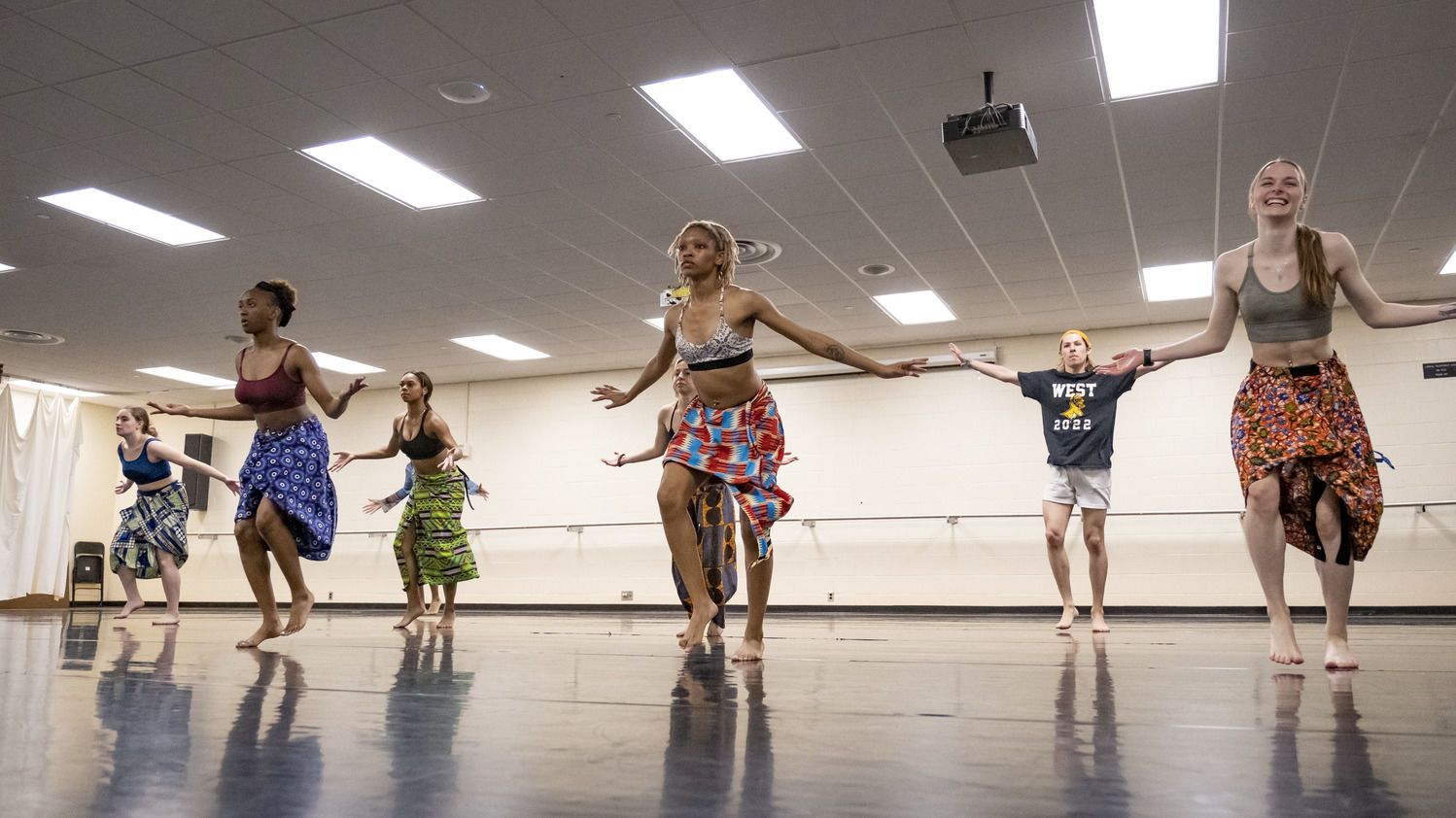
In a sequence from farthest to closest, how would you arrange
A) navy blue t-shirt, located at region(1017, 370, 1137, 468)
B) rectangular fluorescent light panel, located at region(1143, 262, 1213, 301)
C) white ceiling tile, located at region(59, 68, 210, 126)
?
rectangular fluorescent light panel, located at region(1143, 262, 1213, 301) → navy blue t-shirt, located at region(1017, 370, 1137, 468) → white ceiling tile, located at region(59, 68, 210, 126)

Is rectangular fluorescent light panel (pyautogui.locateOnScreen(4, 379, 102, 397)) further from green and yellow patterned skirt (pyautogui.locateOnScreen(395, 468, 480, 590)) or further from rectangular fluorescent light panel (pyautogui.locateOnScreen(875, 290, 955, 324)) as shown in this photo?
rectangular fluorescent light panel (pyautogui.locateOnScreen(875, 290, 955, 324))

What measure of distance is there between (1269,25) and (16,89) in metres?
6.06

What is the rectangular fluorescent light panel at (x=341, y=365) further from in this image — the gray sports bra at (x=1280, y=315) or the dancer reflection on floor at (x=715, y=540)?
the gray sports bra at (x=1280, y=315)

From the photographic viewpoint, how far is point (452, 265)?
8539mm

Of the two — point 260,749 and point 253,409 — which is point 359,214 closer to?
point 253,409

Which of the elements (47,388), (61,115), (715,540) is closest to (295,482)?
(715,540)

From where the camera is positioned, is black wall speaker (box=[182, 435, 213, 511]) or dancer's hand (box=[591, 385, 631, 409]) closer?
dancer's hand (box=[591, 385, 631, 409])

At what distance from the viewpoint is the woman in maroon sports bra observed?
12.6 feet

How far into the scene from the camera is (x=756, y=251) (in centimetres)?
820

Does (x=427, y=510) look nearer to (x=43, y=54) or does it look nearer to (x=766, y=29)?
(x=43, y=54)

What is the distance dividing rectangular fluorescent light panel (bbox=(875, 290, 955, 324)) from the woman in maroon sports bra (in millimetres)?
6439

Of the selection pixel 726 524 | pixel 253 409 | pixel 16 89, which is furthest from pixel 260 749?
pixel 16 89

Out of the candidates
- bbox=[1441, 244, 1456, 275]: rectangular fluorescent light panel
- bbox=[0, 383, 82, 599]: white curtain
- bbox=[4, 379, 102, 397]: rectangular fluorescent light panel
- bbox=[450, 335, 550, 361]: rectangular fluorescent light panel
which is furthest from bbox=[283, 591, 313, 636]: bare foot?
bbox=[4, 379, 102, 397]: rectangular fluorescent light panel

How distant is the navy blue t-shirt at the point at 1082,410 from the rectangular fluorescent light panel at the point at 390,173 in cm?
383
